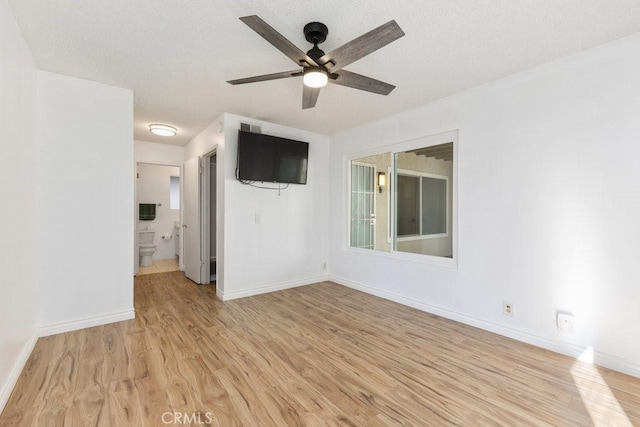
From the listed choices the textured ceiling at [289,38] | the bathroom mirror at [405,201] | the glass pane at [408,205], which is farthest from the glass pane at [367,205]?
the textured ceiling at [289,38]

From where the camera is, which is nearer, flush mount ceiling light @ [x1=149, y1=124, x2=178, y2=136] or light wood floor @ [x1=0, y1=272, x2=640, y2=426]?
light wood floor @ [x1=0, y1=272, x2=640, y2=426]

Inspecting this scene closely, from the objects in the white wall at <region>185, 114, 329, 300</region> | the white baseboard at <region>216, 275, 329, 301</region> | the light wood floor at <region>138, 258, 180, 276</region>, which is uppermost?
the white wall at <region>185, 114, 329, 300</region>


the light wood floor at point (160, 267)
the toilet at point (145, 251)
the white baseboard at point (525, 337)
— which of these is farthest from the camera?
the toilet at point (145, 251)

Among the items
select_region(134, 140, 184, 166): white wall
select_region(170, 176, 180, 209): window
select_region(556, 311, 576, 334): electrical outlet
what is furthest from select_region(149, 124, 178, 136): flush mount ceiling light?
select_region(556, 311, 576, 334): electrical outlet

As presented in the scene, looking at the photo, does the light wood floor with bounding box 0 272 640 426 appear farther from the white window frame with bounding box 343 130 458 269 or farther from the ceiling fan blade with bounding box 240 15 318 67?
the ceiling fan blade with bounding box 240 15 318 67

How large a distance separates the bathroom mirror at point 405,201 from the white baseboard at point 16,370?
364cm

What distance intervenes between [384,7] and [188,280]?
4.68 m

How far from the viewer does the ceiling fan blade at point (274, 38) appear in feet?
4.87

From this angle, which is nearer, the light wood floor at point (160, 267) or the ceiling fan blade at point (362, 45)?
the ceiling fan blade at point (362, 45)

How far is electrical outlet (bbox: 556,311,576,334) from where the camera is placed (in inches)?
90.0

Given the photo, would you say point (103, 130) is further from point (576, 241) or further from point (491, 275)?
point (576, 241)

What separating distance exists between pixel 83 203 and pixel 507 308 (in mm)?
4244

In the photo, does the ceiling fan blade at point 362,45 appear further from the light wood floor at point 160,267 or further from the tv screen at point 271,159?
the light wood floor at point 160,267

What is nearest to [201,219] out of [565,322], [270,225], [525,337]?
[270,225]
